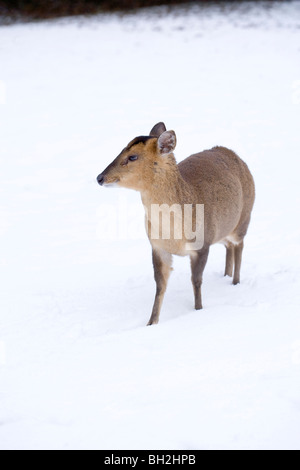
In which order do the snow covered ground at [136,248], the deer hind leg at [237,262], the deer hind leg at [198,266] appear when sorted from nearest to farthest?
1. the snow covered ground at [136,248]
2. the deer hind leg at [198,266]
3. the deer hind leg at [237,262]

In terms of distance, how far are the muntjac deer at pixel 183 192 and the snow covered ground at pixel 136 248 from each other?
0.53 meters

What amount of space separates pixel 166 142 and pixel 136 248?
9.64ft

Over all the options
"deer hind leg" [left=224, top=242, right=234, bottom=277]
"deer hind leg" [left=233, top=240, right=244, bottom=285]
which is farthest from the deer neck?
"deer hind leg" [left=224, top=242, right=234, bottom=277]

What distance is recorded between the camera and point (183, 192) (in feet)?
17.1

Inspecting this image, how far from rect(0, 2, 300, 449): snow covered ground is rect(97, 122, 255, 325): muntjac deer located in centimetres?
53

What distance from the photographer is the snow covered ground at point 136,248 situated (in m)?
3.53

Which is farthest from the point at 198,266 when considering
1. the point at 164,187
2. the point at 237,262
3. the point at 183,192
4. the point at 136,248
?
the point at 136,248

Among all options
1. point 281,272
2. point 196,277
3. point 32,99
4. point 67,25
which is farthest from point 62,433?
point 67,25

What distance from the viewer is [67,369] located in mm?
4191

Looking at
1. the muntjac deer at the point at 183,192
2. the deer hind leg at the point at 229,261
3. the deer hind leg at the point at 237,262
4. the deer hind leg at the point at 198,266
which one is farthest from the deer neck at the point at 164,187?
the deer hind leg at the point at 229,261

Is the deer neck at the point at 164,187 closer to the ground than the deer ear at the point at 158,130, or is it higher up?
closer to the ground

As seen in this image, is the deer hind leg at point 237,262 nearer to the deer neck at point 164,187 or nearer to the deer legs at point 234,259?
the deer legs at point 234,259

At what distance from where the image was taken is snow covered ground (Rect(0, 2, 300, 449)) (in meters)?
3.53

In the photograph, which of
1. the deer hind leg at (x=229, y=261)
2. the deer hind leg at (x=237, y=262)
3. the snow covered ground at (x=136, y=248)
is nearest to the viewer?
the snow covered ground at (x=136, y=248)
